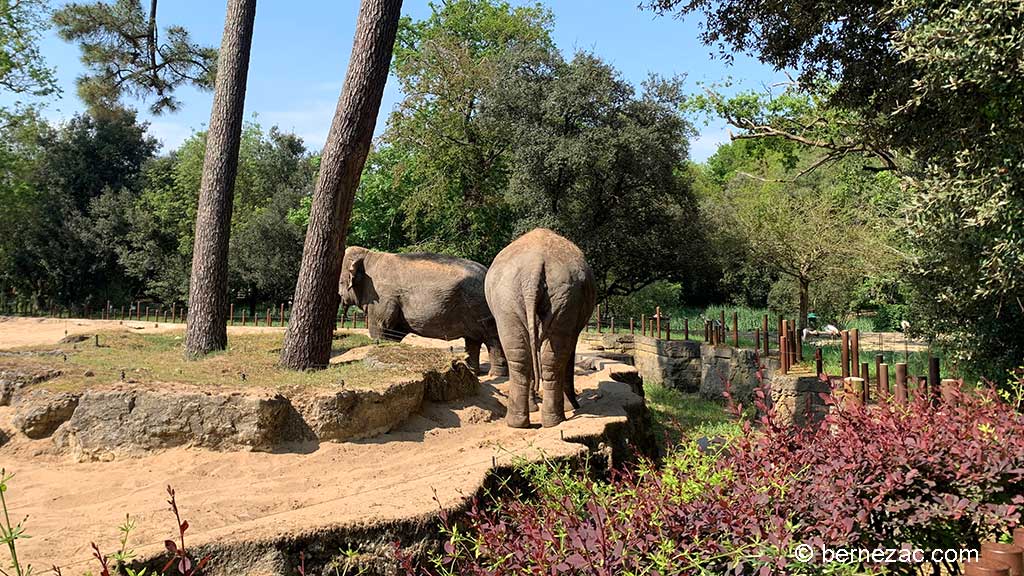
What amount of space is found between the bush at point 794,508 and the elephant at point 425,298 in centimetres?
595

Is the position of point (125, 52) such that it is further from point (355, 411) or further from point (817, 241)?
point (817, 241)

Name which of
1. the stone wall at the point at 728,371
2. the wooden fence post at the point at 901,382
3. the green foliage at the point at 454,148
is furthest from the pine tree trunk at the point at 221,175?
the green foliage at the point at 454,148

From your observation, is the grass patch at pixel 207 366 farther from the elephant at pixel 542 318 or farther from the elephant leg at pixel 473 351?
the elephant at pixel 542 318

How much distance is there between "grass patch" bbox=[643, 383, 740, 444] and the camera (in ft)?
35.9

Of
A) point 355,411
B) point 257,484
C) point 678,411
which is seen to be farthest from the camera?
point 678,411

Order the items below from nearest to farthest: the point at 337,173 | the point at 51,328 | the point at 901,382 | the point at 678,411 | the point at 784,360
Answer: the point at 901,382 < the point at 337,173 < the point at 784,360 < the point at 678,411 < the point at 51,328

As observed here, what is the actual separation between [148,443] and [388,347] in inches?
134

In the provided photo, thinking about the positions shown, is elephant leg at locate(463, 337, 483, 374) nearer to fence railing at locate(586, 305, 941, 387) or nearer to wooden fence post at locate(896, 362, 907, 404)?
fence railing at locate(586, 305, 941, 387)

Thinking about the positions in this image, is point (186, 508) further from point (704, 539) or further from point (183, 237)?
point (183, 237)

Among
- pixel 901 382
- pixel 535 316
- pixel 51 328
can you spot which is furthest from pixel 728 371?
pixel 51 328

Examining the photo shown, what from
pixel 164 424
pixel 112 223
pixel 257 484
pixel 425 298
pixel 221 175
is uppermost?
pixel 112 223

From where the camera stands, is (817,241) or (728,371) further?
(817,241)

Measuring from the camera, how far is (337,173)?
827 cm

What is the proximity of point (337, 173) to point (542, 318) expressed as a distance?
10.9ft
